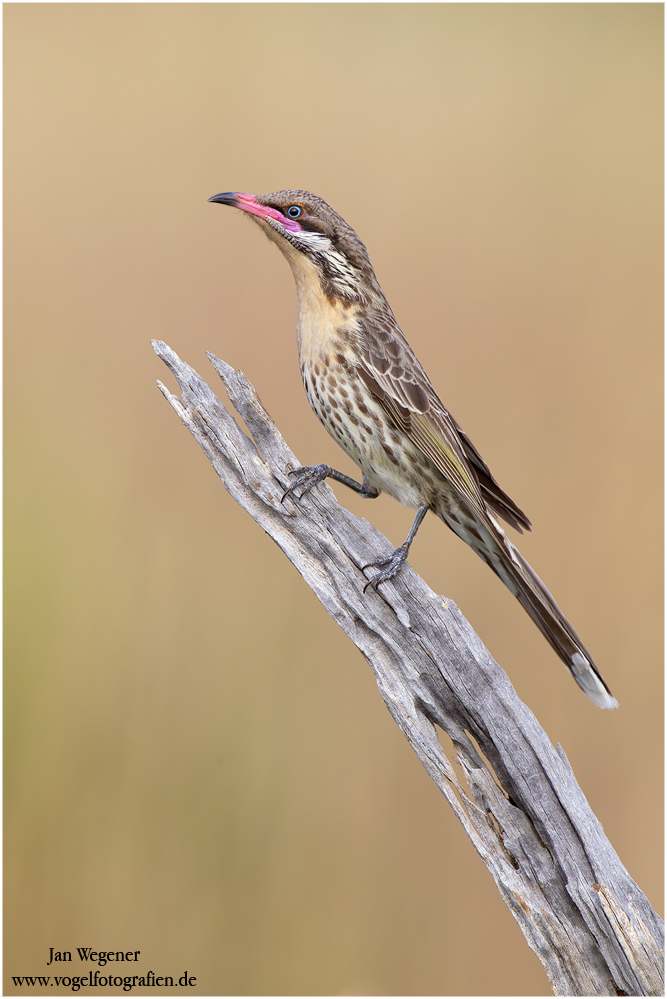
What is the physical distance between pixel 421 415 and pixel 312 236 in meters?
0.96

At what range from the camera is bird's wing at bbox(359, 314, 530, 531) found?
132 inches

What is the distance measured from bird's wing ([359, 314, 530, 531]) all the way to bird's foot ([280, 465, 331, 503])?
1.73ft

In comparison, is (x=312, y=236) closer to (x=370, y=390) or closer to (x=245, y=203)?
(x=245, y=203)

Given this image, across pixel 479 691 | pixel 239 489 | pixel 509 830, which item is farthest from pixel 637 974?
pixel 239 489

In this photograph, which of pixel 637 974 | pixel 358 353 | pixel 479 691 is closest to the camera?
pixel 637 974

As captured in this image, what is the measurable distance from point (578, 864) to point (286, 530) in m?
1.52

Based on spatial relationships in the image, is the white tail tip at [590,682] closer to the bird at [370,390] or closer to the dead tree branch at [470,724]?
the bird at [370,390]

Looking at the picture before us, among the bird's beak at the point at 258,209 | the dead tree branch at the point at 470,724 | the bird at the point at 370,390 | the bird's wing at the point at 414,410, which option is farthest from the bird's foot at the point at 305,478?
the bird's beak at the point at 258,209

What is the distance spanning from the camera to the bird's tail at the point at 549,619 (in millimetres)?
3121

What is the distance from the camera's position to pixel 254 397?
121 inches

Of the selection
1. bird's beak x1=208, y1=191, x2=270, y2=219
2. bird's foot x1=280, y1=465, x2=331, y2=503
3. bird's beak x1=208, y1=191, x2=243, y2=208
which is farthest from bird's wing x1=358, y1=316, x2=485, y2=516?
bird's beak x1=208, y1=191, x2=243, y2=208

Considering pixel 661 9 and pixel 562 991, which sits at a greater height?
pixel 661 9

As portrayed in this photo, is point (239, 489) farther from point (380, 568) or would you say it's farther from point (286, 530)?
point (380, 568)

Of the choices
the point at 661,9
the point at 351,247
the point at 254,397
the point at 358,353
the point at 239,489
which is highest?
the point at 661,9
